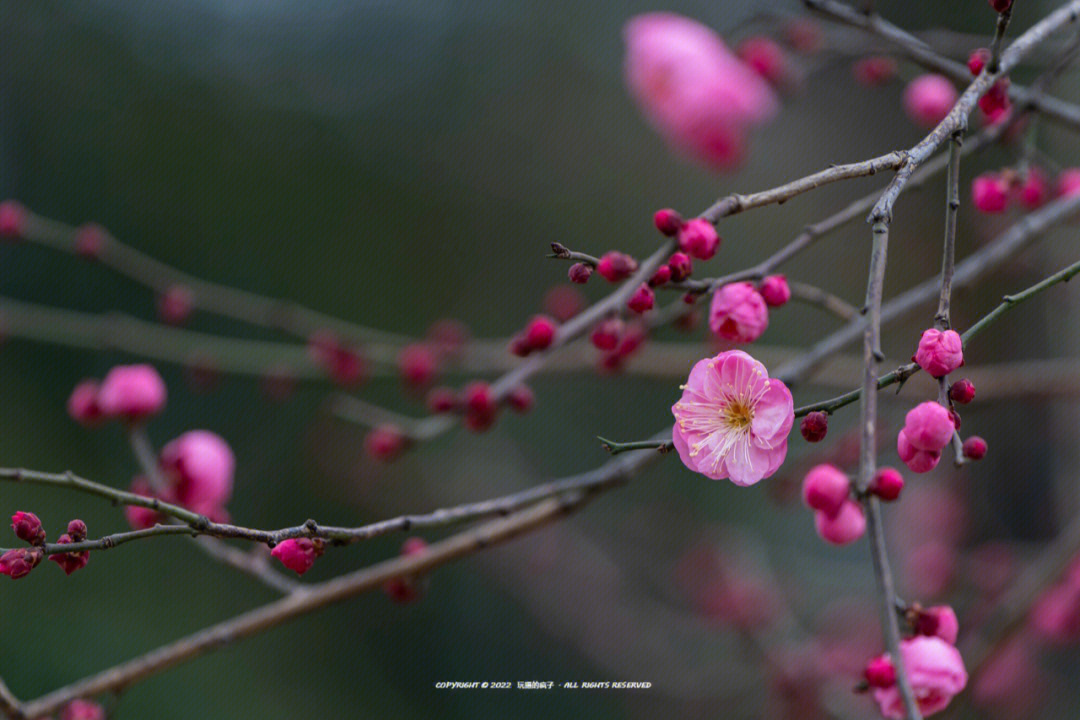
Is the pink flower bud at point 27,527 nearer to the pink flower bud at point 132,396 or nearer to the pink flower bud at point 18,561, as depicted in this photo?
the pink flower bud at point 18,561

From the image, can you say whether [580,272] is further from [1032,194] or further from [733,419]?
[1032,194]

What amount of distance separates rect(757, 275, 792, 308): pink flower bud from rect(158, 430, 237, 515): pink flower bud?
0.48 metres

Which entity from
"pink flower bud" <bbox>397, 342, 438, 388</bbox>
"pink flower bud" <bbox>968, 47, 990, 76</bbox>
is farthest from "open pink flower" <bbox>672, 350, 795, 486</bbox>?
"pink flower bud" <bbox>397, 342, 438, 388</bbox>

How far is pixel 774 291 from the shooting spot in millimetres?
515

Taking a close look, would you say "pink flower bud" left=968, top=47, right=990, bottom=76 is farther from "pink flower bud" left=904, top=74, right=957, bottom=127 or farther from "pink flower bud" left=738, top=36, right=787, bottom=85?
"pink flower bud" left=738, top=36, right=787, bottom=85

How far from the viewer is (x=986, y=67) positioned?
478mm

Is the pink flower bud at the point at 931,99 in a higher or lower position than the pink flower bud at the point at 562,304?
lower

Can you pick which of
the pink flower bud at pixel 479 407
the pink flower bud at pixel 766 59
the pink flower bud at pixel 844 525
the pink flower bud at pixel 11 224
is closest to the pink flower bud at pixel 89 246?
the pink flower bud at pixel 11 224

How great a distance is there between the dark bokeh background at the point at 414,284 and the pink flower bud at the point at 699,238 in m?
0.93

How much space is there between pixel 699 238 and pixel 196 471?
1.60 feet

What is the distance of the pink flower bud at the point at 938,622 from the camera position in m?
0.49

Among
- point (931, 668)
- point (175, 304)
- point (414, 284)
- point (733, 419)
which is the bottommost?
point (931, 668)

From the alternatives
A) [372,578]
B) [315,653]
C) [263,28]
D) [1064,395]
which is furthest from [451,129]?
[372,578]

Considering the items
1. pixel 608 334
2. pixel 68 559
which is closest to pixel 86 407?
pixel 68 559
